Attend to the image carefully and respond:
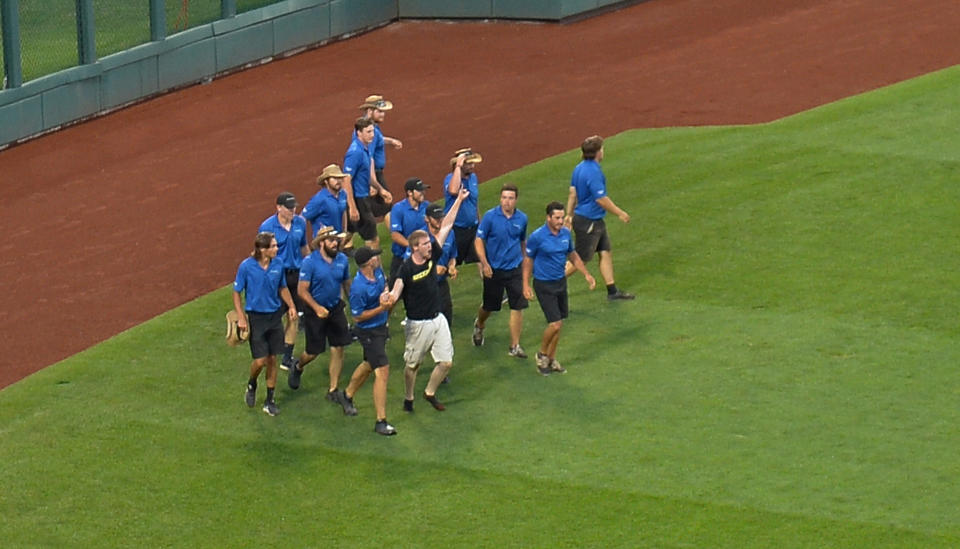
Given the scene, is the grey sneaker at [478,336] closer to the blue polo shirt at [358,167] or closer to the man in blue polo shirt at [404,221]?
the man in blue polo shirt at [404,221]

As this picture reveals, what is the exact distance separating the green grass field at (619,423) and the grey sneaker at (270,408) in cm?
13

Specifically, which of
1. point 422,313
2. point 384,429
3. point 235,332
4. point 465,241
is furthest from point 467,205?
point 235,332

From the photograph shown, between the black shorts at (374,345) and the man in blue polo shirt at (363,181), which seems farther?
the man in blue polo shirt at (363,181)

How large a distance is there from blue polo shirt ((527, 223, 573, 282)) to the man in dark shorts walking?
2.17m

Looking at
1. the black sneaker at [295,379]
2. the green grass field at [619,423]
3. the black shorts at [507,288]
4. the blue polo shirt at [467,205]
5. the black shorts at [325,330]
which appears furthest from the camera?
the blue polo shirt at [467,205]

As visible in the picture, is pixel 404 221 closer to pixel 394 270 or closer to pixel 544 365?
pixel 394 270

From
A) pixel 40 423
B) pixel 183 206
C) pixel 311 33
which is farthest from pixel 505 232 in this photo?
pixel 311 33

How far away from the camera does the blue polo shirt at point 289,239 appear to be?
57.9 feet

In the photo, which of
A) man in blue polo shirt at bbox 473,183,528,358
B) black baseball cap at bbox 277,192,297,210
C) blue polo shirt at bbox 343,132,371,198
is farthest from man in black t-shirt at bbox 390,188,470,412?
blue polo shirt at bbox 343,132,371,198

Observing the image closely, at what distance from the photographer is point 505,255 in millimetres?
→ 18031

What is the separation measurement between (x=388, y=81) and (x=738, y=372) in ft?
43.3

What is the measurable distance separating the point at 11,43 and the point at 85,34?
1531mm

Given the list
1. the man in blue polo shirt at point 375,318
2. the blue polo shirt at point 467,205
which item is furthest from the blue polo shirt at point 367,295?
the blue polo shirt at point 467,205

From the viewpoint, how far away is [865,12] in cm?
3120
